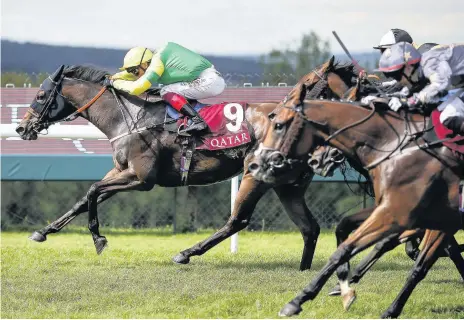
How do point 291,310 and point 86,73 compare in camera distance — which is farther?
point 86,73

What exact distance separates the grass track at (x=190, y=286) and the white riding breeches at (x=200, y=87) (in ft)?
5.26

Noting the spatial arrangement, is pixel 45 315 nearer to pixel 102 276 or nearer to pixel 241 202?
pixel 102 276

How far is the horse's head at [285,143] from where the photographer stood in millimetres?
6332

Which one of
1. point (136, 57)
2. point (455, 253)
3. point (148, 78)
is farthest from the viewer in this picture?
point (136, 57)

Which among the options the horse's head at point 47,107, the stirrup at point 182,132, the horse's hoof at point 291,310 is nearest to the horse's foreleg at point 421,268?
the horse's hoof at point 291,310

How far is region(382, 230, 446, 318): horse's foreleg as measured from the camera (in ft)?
21.6

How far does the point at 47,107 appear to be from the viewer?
30.6ft

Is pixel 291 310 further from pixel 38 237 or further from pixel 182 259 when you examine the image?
pixel 38 237

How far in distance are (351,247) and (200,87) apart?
3308 mm

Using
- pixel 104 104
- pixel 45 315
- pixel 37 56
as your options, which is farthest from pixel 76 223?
pixel 45 315

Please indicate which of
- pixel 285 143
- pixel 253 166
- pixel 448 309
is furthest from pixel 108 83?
pixel 448 309

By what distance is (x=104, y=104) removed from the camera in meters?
9.17

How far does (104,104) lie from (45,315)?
2983 mm

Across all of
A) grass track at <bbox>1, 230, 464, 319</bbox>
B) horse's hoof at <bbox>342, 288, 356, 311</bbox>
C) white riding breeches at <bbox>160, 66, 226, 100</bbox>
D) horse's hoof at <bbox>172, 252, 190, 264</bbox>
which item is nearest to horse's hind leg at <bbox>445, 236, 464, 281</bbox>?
grass track at <bbox>1, 230, 464, 319</bbox>
